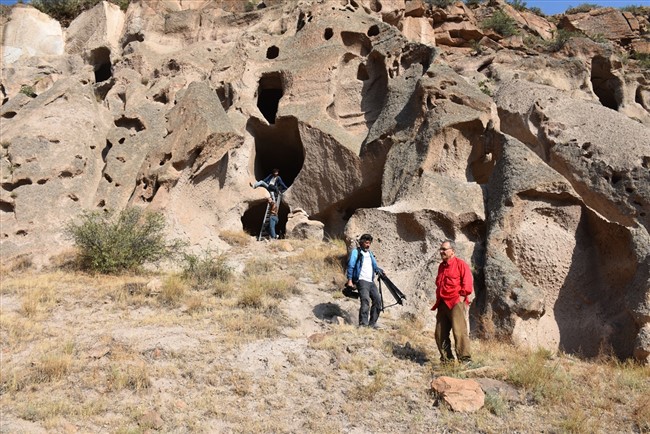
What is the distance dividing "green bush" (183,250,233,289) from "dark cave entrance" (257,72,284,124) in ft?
20.1

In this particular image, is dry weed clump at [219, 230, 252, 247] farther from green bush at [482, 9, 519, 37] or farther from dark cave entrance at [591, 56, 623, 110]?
green bush at [482, 9, 519, 37]


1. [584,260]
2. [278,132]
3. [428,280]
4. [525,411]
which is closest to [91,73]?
[278,132]

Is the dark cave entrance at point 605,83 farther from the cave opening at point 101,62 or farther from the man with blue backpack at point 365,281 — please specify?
the cave opening at point 101,62


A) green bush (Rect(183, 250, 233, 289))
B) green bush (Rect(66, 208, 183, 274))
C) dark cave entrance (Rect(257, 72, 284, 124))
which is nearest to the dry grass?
green bush (Rect(183, 250, 233, 289))

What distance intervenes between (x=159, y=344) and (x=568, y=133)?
7368mm

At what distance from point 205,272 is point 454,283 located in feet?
13.6

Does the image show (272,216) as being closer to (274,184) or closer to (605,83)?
(274,184)

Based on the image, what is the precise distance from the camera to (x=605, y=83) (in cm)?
1608

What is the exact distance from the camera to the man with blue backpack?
677 cm

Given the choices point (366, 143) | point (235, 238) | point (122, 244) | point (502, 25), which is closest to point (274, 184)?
point (235, 238)

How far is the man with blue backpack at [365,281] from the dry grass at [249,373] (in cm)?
27

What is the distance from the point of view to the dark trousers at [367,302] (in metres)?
6.76

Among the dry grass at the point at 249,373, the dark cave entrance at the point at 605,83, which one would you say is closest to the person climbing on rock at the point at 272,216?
the dry grass at the point at 249,373

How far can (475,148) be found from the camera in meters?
9.62
